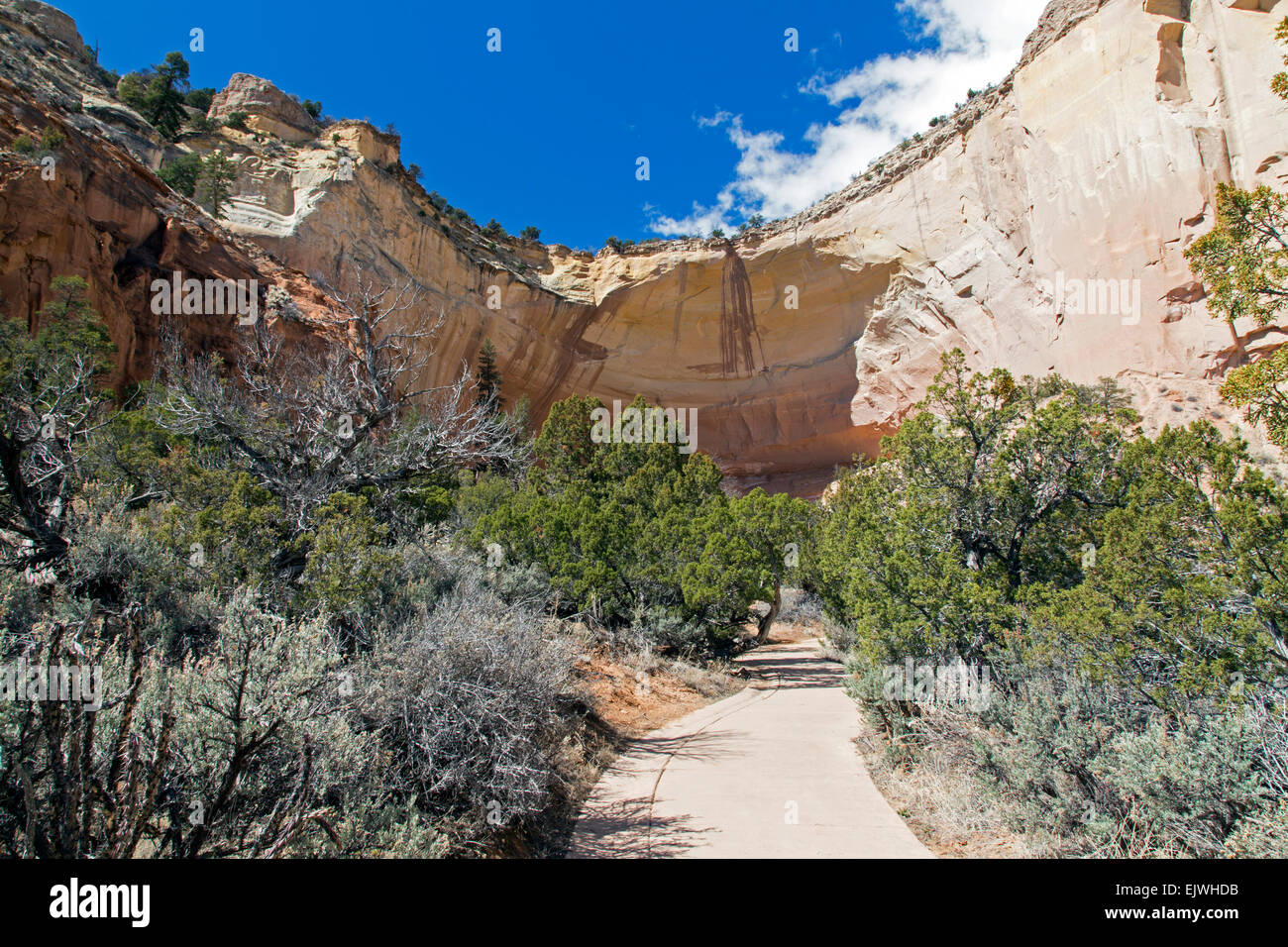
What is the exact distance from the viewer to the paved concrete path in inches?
206

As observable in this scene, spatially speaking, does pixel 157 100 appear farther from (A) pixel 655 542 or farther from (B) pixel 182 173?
(A) pixel 655 542

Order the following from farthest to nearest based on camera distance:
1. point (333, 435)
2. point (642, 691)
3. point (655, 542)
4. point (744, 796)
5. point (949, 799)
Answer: point (655, 542), point (642, 691), point (333, 435), point (744, 796), point (949, 799)

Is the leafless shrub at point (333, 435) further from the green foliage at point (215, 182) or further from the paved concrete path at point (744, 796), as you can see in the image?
the green foliage at point (215, 182)

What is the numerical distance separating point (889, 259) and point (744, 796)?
2884 cm

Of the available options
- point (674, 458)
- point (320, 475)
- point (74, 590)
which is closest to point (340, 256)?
point (674, 458)

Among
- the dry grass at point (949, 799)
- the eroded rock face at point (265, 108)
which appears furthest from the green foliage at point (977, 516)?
the eroded rock face at point (265, 108)

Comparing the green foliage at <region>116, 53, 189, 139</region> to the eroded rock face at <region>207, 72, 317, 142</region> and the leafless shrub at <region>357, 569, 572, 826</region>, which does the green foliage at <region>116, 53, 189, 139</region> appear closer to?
the eroded rock face at <region>207, 72, 317, 142</region>

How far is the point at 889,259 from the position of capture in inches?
1174

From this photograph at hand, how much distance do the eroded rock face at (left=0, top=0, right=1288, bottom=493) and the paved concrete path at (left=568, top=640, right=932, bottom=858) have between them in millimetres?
Result: 16279

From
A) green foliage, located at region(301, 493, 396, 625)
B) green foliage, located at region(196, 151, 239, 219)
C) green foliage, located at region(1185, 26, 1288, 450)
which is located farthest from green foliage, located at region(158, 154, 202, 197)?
green foliage, located at region(1185, 26, 1288, 450)

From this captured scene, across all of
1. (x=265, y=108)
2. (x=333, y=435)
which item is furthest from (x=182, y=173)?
(x=333, y=435)

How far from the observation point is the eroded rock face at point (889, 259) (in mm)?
19734

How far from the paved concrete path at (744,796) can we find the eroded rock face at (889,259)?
53.4 feet

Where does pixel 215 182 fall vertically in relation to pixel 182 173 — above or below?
below
